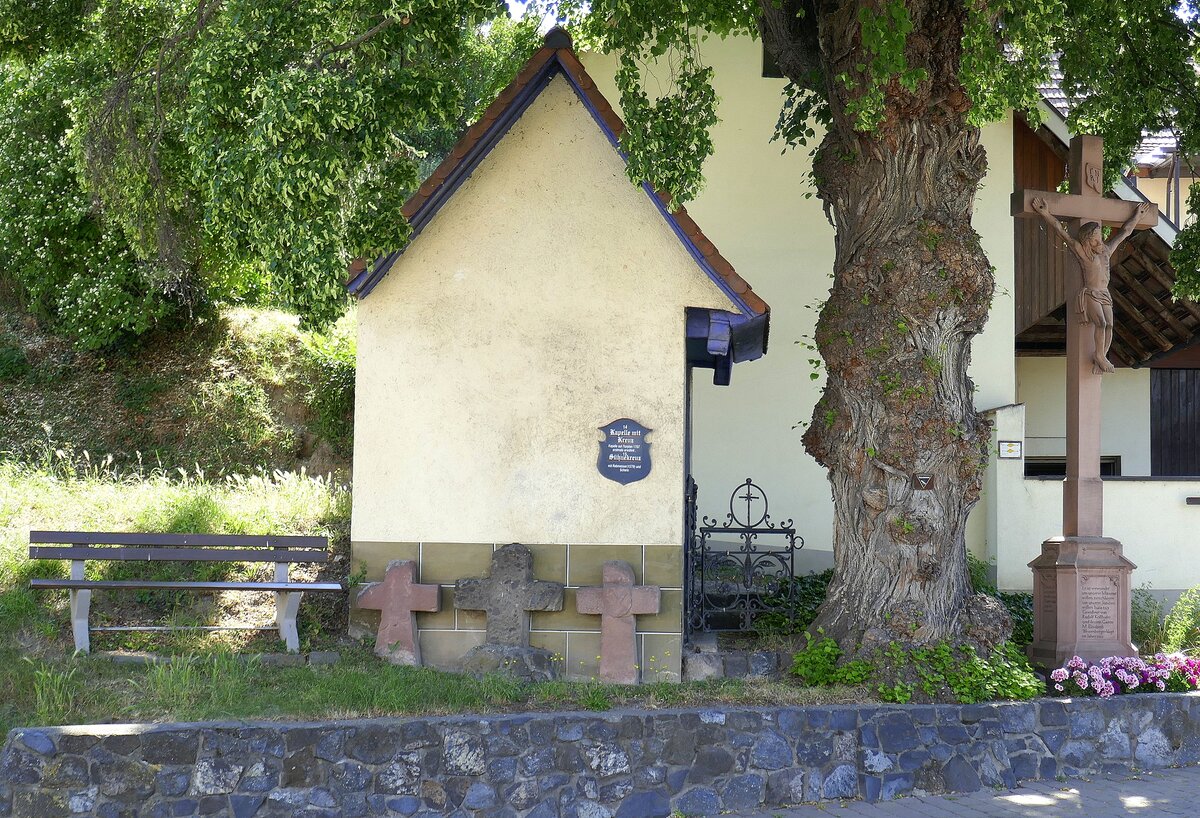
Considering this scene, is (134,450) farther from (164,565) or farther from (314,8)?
(314,8)

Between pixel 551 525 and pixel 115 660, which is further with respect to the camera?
pixel 551 525

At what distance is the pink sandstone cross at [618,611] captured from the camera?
7.96 meters

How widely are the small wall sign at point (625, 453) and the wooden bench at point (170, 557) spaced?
216 cm

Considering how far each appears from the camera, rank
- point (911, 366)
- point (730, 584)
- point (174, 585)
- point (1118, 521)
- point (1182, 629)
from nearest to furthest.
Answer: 1. point (174, 585)
2. point (911, 366)
3. point (1182, 629)
4. point (730, 584)
5. point (1118, 521)

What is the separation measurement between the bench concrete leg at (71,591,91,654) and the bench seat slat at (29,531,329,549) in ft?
1.31

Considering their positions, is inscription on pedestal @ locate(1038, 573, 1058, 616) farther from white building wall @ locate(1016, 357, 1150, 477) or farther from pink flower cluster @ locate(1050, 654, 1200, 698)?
white building wall @ locate(1016, 357, 1150, 477)

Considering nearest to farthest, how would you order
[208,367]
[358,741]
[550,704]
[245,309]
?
[358,741], [550,704], [208,367], [245,309]

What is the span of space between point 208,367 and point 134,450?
1720 millimetres

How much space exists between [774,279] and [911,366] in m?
5.12

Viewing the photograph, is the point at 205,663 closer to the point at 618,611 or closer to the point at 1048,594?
the point at 618,611

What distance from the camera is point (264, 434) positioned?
14539 mm

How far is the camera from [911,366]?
816 centimetres

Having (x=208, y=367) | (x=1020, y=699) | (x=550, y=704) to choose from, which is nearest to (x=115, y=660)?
(x=550, y=704)

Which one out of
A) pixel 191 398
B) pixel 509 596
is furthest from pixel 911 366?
pixel 191 398
